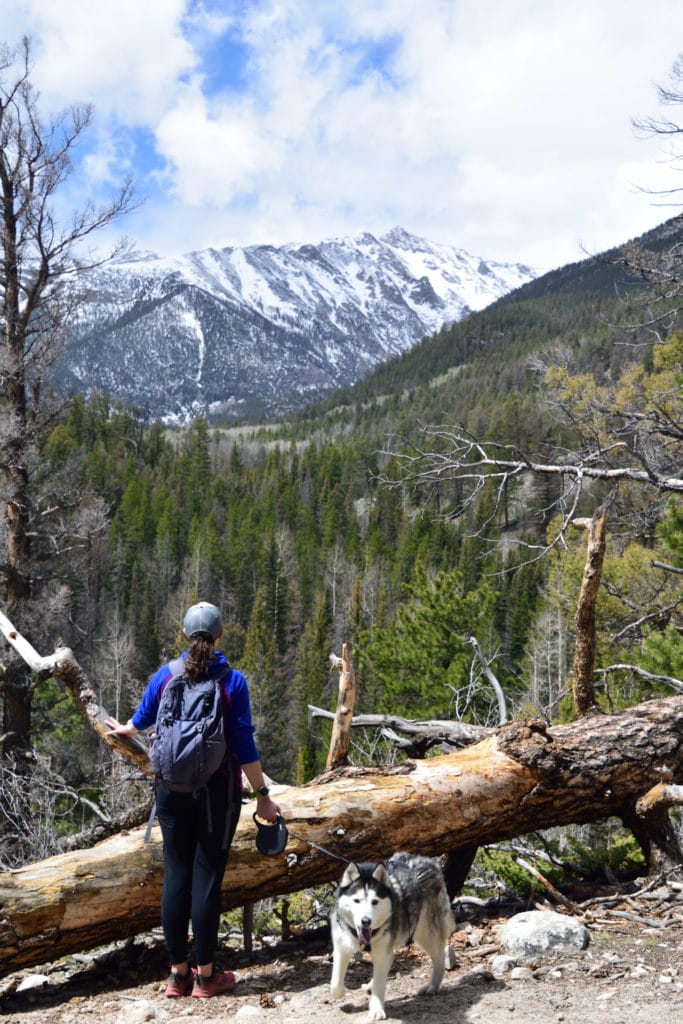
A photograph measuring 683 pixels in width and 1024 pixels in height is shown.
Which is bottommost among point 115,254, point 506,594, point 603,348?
point 506,594

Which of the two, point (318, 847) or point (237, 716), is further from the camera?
point (318, 847)

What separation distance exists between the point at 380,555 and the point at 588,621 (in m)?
85.9

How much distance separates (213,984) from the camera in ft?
13.3

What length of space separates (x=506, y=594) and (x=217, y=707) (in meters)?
63.1

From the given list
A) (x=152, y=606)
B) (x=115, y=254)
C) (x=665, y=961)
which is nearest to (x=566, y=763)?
(x=665, y=961)

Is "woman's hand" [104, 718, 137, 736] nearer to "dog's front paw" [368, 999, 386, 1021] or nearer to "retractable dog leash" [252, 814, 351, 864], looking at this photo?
"retractable dog leash" [252, 814, 351, 864]

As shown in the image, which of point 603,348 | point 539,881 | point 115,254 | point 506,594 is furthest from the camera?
point 603,348

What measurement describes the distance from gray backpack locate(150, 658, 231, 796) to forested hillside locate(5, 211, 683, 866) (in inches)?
129

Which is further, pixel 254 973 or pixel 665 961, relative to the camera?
pixel 254 973

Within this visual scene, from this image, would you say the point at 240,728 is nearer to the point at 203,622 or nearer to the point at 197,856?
the point at 203,622

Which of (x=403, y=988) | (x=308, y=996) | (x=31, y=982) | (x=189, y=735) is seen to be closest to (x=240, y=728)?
(x=189, y=735)

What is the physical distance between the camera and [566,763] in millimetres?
5246

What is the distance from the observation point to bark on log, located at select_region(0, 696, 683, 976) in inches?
167

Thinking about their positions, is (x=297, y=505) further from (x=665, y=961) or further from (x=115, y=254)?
(x=665, y=961)
